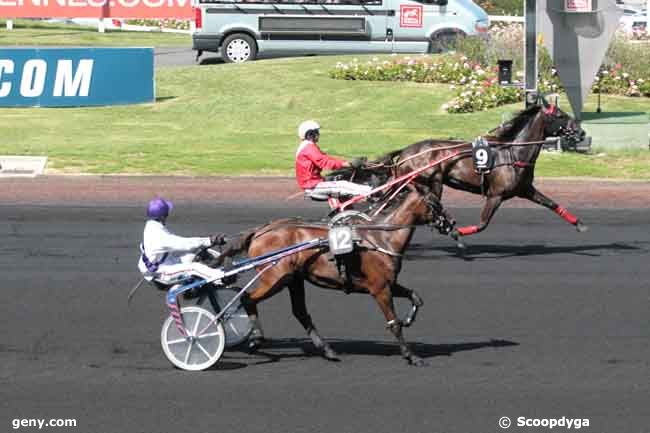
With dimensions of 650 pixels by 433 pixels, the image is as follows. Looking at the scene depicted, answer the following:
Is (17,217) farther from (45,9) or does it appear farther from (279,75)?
(45,9)

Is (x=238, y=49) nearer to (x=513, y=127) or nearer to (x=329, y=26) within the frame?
(x=329, y=26)

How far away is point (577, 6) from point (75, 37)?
926 inches

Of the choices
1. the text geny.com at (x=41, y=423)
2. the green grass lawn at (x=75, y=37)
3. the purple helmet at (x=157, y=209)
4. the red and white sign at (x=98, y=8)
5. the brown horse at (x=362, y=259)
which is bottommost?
the text geny.com at (x=41, y=423)

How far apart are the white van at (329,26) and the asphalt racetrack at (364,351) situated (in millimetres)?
17000

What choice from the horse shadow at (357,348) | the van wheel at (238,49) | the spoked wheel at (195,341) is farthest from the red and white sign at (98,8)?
the spoked wheel at (195,341)

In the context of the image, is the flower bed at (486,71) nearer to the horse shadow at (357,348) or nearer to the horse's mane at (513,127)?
the horse's mane at (513,127)

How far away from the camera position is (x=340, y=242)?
9.45 m

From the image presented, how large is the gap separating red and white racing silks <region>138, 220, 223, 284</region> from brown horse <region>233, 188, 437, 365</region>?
446mm

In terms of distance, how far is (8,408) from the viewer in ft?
28.5

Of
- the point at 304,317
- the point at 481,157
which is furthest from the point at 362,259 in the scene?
the point at 481,157

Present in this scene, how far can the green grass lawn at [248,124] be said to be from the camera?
849 inches

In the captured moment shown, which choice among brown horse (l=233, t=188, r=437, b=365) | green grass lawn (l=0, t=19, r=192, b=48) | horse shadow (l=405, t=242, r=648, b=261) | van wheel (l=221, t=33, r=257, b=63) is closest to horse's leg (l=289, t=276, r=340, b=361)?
brown horse (l=233, t=188, r=437, b=365)

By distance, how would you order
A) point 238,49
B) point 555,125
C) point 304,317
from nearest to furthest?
point 304,317 < point 555,125 < point 238,49

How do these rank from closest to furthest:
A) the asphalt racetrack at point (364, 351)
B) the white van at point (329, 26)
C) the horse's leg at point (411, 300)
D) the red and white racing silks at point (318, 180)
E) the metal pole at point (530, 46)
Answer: the asphalt racetrack at point (364, 351) → the horse's leg at point (411, 300) → the red and white racing silks at point (318, 180) → the metal pole at point (530, 46) → the white van at point (329, 26)
